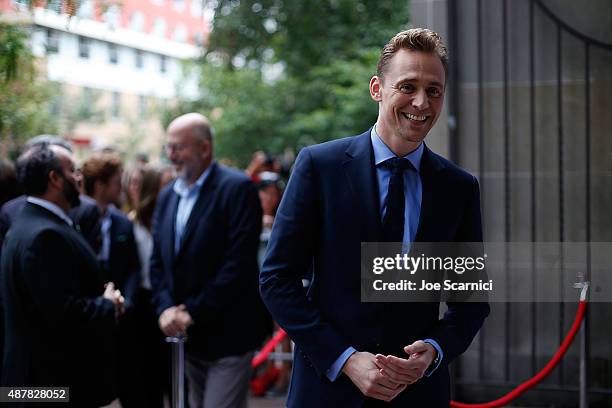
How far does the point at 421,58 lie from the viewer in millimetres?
2635

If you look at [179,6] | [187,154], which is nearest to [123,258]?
[187,154]

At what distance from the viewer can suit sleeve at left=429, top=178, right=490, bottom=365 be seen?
2.70m

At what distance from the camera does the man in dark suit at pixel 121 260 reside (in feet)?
19.3

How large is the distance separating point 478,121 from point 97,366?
3.25 meters

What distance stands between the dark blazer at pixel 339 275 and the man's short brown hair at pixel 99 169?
141 inches

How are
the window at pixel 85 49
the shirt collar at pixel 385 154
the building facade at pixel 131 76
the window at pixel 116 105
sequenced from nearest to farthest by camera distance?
the shirt collar at pixel 385 154 → the building facade at pixel 131 76 → the window at pixel 85 49 → the window at pixel 116 105

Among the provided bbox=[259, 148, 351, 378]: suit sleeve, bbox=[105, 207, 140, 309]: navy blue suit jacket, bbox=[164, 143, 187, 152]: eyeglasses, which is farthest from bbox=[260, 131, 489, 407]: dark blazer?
bbox=[105, 207, 140, 309]: navy blue suit jacket

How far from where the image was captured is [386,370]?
250 cm

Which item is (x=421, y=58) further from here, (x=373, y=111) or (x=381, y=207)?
(x=373, y=111)

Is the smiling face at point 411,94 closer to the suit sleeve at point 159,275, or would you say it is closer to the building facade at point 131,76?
the suit sleeve at point 159,275

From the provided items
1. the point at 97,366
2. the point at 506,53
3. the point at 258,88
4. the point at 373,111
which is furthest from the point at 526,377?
the point at 258,88

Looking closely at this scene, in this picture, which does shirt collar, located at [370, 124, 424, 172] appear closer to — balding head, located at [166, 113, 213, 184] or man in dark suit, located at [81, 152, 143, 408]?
balding head, located at [166, 113, 213, 184]

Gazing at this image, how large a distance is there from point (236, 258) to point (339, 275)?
6.84 ft

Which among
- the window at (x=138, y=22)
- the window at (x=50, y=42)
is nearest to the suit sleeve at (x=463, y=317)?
the window at (x=50, y=42)
